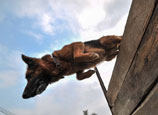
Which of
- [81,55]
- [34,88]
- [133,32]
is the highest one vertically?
[133,32]

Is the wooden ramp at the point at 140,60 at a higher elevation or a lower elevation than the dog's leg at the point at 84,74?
higher

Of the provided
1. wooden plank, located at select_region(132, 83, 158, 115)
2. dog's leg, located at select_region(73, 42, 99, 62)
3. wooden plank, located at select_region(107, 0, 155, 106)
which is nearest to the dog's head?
dog's leg, located at select_region(73, 42, 99, 62)

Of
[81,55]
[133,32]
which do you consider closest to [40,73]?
[81,55]

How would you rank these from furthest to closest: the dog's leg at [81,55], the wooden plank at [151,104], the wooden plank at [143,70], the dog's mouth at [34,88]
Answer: the dog's leg at [81,55] < the dog's mouth at [34,88] < the wooden plank at [151,104] < the wooden plank at [143,70]

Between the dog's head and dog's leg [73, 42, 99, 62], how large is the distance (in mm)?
587

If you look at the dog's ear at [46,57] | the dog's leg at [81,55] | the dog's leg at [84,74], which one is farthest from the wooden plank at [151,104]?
the dog's leg at [84,74]

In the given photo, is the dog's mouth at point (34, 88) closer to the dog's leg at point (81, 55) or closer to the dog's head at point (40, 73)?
the dog's head at point (40, 73)

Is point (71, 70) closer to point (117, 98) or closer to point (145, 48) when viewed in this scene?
point (117, 98)

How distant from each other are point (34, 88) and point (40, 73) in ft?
1.20

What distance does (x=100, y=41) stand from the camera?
3.68 metres

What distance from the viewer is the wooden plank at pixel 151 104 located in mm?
1056

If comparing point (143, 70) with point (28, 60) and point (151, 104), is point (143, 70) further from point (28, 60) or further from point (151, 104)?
point (28, 60)

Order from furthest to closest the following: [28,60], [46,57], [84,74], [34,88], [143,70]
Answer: [84,74] → [46,57] → [28,60] → [34,88] → [143,70]

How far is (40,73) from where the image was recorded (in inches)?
131
